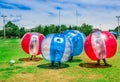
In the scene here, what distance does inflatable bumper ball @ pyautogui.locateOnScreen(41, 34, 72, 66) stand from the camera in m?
15.9

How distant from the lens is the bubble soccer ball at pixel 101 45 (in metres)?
16.1

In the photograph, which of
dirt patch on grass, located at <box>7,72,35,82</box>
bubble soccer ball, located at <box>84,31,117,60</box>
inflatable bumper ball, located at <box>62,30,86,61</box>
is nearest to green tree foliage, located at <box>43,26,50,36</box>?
inflatable bumper ball, located at <box>62,30,86,61</box>

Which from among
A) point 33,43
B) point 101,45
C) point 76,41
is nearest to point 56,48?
point 101,45

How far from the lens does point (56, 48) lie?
15.9 m

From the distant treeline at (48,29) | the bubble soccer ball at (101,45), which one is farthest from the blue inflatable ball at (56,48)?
the distant treeline at (48,29)

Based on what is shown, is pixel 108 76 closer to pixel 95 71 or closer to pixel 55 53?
pixel 95 71

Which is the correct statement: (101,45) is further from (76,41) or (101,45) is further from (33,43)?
(33,43)

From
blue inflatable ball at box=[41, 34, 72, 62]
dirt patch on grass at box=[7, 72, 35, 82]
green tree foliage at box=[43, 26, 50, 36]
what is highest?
green tree foliage at box=[43, 26, 50, 36]

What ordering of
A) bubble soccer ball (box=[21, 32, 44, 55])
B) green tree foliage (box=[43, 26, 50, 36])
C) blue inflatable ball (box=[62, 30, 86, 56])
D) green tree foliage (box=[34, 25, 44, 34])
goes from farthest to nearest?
green tree foliage (box=[34, 25, 44, 34]) → green tree foliage (box=[43, 26, 50, 36]) → bubble soccer ball (box=[21, 32, 44, 55]) → blue inflatable ball (box=[62, 30, 86, 56])

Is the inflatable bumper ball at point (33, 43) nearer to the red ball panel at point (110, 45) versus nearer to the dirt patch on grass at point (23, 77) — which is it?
the dirt patch on grass at point (23, 77)

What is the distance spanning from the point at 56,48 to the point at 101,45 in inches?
100

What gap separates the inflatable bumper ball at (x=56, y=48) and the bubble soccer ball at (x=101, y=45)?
A: 53.3 inches

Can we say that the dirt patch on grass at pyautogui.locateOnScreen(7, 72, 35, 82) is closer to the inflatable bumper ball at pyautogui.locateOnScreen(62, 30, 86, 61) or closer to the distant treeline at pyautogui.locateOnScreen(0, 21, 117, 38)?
the inflatable bumper ball at pyautogui.locateOnScreen(62, 30, 86, 61)

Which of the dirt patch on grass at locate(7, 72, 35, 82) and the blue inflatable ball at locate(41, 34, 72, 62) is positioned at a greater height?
the blue inflatable ball at locate(41, 34, 72, 62)
